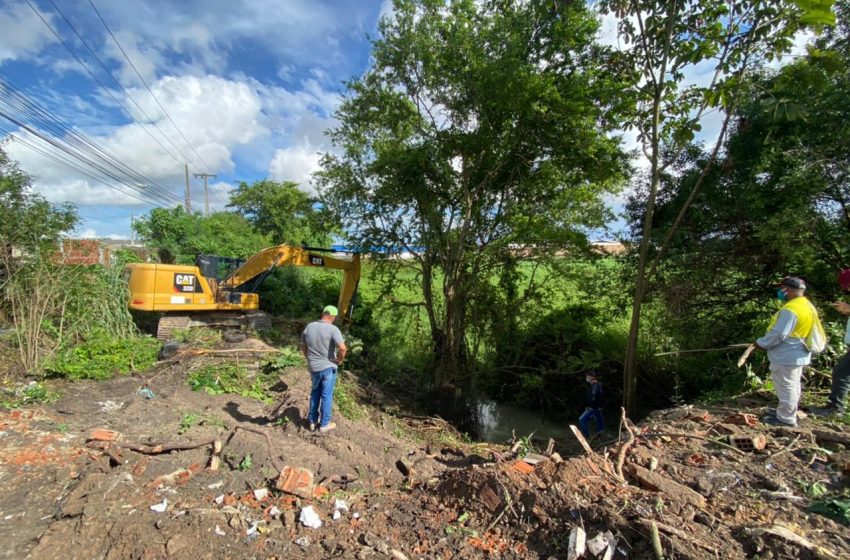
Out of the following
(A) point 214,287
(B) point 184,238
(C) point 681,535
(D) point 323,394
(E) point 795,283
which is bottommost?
(C) point 681,535

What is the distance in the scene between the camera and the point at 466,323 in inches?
440

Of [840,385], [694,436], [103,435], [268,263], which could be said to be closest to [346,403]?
[103,435]

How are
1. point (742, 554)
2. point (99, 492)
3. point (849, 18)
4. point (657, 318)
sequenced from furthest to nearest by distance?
point (657, 318)
point (849, 18)
point (99, 492)
point (742, 554)

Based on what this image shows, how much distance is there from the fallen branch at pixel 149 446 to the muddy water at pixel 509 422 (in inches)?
248

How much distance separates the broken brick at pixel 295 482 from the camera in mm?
4242

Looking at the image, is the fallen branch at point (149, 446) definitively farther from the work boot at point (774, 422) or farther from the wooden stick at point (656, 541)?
the work boot at point (774, 422)

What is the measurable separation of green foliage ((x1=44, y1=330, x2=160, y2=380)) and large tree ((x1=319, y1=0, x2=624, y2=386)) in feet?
16.6

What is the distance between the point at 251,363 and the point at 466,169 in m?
5.87

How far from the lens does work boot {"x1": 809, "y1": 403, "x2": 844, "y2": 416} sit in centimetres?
480

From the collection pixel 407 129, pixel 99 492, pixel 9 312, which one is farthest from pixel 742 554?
pixel 9 312

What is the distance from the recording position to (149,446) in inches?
201

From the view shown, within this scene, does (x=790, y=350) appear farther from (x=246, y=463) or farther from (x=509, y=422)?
(x=509, y=422)

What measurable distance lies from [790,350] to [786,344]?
2.7 inches

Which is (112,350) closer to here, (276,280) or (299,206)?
(299,206)
